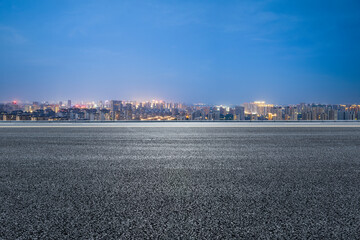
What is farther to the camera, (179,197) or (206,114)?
(206,114)

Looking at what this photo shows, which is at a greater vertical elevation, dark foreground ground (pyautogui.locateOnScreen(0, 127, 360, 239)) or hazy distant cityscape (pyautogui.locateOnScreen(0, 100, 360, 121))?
hazy distant cityscape (pyautogui.locateOnScreen(0, 100, 360, 121))

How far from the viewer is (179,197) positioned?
2.98 m

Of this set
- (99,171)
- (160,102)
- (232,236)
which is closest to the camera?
(232,236)

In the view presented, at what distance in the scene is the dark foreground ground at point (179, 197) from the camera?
7.14ft

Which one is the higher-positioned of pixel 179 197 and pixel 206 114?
pixel 206 114

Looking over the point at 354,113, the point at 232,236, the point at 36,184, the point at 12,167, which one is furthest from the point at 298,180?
the point at 354,113

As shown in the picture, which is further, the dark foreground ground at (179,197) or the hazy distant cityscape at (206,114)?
the hazy distant cityscape at (206,114)

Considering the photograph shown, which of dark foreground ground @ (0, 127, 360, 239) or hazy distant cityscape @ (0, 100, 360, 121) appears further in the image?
hazy distant cityscape @ (0, 100, 360, 121)

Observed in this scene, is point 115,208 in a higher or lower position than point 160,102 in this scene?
lower

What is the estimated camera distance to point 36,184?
11.5 ft

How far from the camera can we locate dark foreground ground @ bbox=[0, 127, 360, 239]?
85.7 inches

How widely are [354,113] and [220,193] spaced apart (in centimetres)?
2164

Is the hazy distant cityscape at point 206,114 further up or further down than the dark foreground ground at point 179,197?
further up

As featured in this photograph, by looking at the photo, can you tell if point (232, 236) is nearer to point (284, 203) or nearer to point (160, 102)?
point (284, 203)
